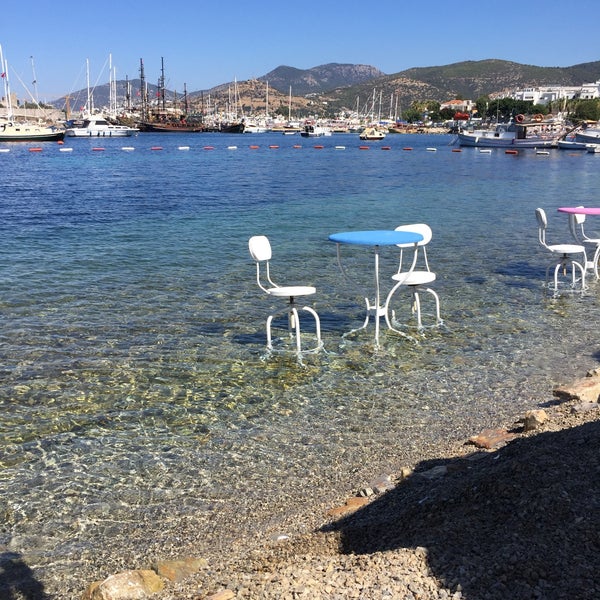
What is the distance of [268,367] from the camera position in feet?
26.1

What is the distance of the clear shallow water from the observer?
488 cm

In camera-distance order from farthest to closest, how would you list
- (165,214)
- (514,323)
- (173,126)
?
(173,126)
(165,214)
(514,323)

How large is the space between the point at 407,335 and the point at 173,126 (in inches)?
5848

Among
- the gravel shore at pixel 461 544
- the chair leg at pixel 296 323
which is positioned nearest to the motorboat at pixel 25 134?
the chair leg at pixel 296 323

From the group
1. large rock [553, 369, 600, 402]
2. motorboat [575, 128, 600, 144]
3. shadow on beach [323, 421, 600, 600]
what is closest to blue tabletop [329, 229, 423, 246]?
large rock [553, 369, 600, 402]

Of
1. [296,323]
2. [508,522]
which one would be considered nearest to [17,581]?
[508,522]

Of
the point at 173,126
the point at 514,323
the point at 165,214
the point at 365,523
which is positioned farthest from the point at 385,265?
the point at 173,126

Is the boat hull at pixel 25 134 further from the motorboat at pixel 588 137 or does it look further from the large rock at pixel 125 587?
the large rock at pixel 125 587

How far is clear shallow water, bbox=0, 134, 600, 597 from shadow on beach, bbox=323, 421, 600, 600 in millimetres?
864

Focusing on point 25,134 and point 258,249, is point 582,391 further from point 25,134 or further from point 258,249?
point 25,134

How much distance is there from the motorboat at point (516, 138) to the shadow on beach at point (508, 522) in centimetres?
9093

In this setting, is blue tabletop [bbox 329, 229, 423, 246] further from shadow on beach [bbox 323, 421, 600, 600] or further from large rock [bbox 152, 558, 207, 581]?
large rock [bbox 152, 558, 207, 581]

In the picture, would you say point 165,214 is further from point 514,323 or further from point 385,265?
point 514,323

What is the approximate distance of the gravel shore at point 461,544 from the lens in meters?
2.99
